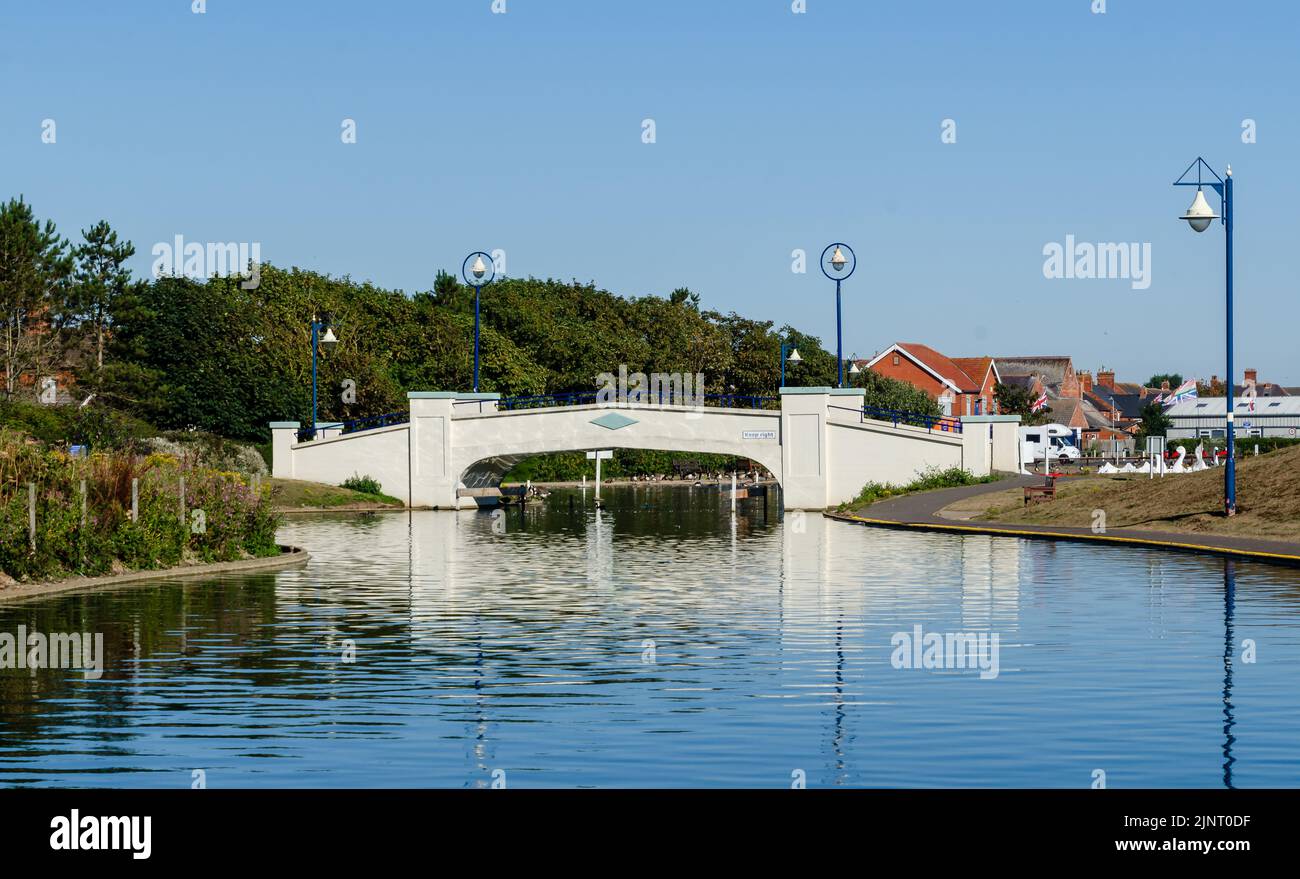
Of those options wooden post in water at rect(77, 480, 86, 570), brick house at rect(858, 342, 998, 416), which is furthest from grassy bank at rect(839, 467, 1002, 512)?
brick house at rect(858, 342, 998, 416)

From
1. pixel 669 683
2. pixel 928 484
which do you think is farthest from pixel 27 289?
pixel 669 683

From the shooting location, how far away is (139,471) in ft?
99.3

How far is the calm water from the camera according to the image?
11.9m

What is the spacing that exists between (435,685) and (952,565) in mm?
18568

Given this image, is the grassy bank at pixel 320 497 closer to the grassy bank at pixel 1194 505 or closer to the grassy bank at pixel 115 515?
the grassy bank at pixel 1194 505

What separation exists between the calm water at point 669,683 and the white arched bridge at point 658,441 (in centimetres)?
3137

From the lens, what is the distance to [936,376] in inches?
5044

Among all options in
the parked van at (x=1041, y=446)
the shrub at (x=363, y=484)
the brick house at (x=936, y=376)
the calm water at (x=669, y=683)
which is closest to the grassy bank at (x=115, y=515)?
the calm water at (x=669, y=683)

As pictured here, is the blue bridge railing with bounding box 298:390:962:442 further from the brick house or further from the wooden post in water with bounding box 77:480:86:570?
the brick house

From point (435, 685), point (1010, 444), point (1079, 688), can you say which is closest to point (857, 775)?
point (1079, 688)

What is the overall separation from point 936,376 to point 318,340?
56429 millimetres

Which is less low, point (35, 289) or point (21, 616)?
point (35, 289)

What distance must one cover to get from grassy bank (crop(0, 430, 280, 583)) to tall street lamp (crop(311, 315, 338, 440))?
125 ft
